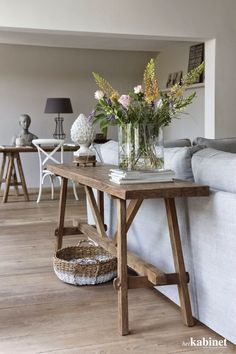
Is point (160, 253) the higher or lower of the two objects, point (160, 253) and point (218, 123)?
the lower

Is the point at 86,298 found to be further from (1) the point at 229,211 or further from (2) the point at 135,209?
(1) the point at 229,211

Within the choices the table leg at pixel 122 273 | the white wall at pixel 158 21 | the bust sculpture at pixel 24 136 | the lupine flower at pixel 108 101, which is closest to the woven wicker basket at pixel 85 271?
the table leg at pixel 122 273

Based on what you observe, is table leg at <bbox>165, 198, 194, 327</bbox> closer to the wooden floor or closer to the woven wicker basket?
the wooden floor

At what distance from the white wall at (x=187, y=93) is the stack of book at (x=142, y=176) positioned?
14.0 feet

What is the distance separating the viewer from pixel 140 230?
307cm

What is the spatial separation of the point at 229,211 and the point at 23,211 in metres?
3.91

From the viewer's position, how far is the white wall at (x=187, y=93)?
6.57 m

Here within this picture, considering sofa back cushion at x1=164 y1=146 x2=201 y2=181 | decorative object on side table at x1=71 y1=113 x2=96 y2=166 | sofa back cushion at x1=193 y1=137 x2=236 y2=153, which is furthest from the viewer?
decorative object on side table at x1=71 y1=113 x2=96 y2=166

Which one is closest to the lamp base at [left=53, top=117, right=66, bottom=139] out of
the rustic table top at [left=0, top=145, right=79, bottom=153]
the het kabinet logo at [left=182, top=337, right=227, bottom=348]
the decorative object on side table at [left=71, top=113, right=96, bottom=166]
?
the rustic table top at [left=0, top=145, right=79, bottom=153]

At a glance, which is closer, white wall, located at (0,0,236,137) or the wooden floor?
the wooden floor

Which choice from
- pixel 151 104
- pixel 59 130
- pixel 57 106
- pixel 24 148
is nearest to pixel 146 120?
pixel 151 104

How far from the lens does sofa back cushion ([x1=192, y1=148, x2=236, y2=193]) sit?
86.2 inches

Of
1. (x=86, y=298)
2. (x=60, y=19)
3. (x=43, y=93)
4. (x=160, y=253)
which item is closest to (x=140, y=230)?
(x=160, y=253)

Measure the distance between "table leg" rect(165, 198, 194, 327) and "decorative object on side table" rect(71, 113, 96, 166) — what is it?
109 centimetres
